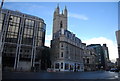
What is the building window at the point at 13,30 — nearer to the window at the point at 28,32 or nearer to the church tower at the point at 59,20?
→ the window at the point at 28,32

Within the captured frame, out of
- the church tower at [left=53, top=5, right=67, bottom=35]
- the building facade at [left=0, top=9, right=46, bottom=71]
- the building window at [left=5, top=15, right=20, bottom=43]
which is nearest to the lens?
the building facade at [left=0, top=9, right=46, bottom=71]

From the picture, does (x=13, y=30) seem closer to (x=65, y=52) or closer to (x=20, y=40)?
(x=20, y=40)

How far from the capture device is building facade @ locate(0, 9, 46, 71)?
4544 centimetres

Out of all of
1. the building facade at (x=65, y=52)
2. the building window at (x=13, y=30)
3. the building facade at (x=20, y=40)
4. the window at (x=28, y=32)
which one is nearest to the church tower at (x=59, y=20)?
the building facade at (x=65, y=52)

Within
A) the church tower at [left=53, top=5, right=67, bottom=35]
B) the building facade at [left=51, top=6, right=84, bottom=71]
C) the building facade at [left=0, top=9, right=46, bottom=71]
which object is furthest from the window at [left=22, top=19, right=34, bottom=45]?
the church tower at [left=53, top=5, right=67, bottom=35]

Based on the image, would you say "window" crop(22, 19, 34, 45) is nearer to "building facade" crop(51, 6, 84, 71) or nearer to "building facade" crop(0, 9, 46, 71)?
"building facade" crop(0, 9, 46, 71)

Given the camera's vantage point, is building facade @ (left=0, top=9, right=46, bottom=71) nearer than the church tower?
Yes

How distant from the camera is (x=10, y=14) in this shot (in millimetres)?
49438

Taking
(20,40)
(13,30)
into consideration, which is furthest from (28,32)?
(13,30)

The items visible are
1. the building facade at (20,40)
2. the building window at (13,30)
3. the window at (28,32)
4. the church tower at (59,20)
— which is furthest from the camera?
the church tower at (59,20)

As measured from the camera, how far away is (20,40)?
4781 centimetres

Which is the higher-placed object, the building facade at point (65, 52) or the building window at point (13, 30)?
the building window at point (13, 30)

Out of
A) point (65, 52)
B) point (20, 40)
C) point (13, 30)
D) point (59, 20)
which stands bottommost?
point (65, 52)

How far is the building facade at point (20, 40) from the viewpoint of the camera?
45438mm
